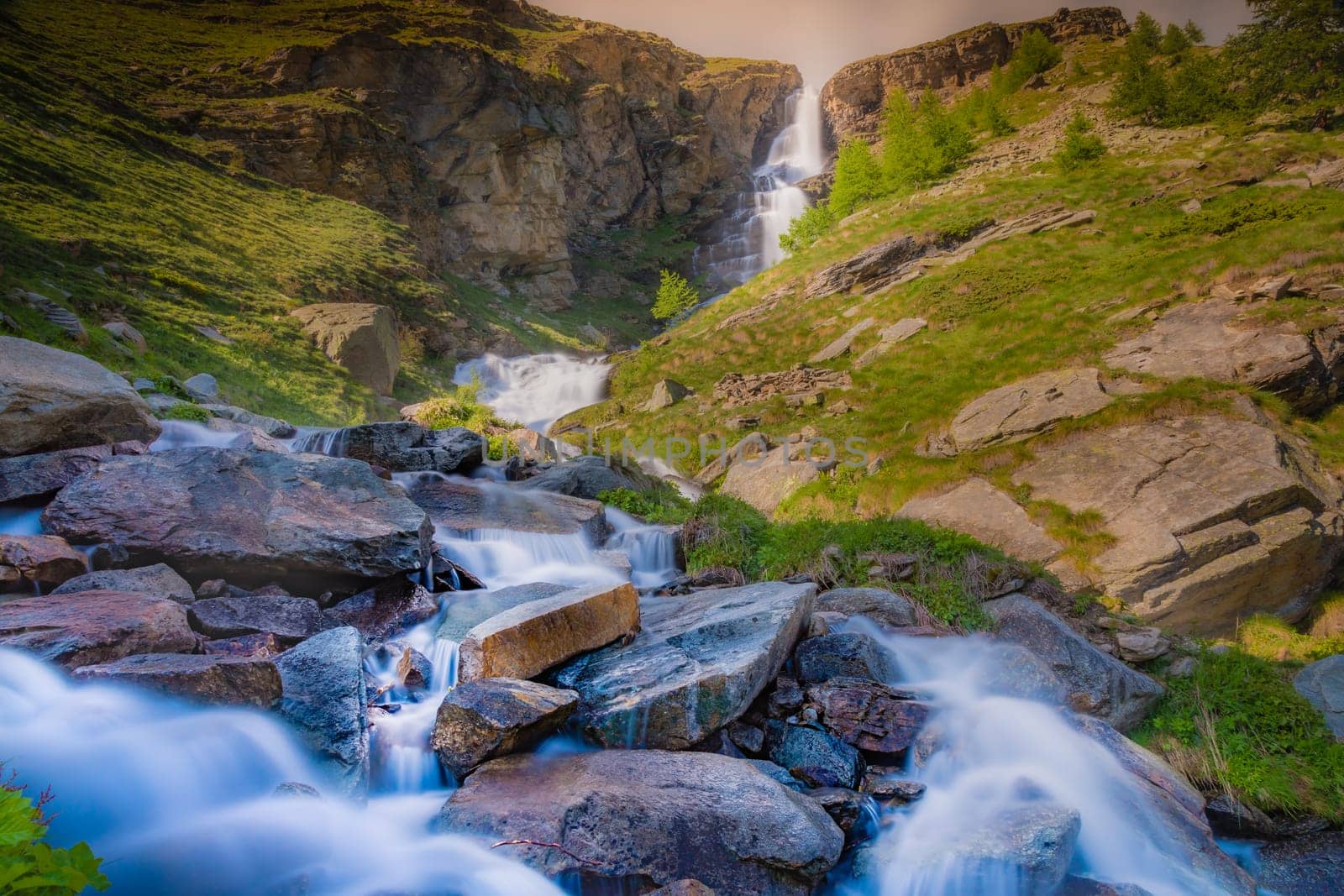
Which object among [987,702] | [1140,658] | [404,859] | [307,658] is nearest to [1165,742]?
[1140,658]

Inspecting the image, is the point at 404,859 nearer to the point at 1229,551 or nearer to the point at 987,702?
the point at 987,702

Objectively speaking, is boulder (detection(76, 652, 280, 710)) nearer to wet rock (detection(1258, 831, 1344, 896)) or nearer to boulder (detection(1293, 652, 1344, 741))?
wet rock (detection(1258, 831, 1344, 896))

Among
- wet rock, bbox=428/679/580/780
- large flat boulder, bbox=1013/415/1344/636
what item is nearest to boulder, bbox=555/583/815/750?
wet rock, bbox=428/679/580/780

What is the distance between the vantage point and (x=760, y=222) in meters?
61.9

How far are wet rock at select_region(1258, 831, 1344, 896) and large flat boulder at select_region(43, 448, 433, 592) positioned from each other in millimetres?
9233

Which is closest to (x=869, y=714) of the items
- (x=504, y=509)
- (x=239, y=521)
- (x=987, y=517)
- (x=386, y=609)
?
(x=386, y=609)

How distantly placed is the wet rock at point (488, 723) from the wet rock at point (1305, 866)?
6.26 meters

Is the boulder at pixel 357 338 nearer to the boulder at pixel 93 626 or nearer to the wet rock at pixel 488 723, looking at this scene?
the boulder at pixel 93 626

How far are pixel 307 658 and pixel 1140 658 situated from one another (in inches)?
362

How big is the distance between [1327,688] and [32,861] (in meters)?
10.8

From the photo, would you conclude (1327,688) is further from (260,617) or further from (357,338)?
(357,338)

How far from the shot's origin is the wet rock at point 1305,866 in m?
5.08

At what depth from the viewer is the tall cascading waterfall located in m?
59.0

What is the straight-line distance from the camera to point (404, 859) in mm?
3941
